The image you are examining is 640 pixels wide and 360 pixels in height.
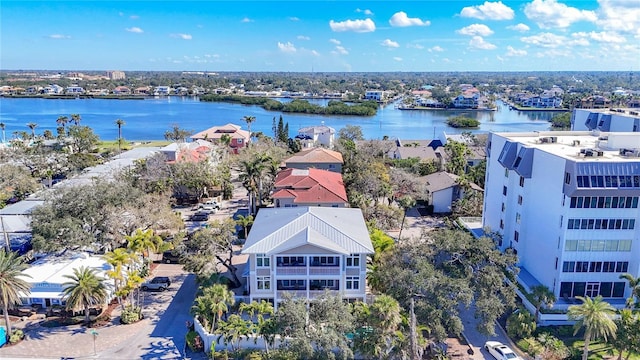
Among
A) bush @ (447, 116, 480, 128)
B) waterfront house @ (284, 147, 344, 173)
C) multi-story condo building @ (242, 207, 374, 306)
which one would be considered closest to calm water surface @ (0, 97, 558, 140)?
bush @ (447, 116, 480, 128)

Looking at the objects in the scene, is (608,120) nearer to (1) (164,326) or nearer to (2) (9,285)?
(1) (164,326)

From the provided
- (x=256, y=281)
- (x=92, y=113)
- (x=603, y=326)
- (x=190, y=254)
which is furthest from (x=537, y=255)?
(x=92, y=113)

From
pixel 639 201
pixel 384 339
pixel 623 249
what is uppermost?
pixel 639 201

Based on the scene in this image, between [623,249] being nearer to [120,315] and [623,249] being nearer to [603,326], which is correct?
[603,326]

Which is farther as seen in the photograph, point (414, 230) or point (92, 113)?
point (92, 113)

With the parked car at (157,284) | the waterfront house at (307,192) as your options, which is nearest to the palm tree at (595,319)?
the waterfront house at (307,192)
